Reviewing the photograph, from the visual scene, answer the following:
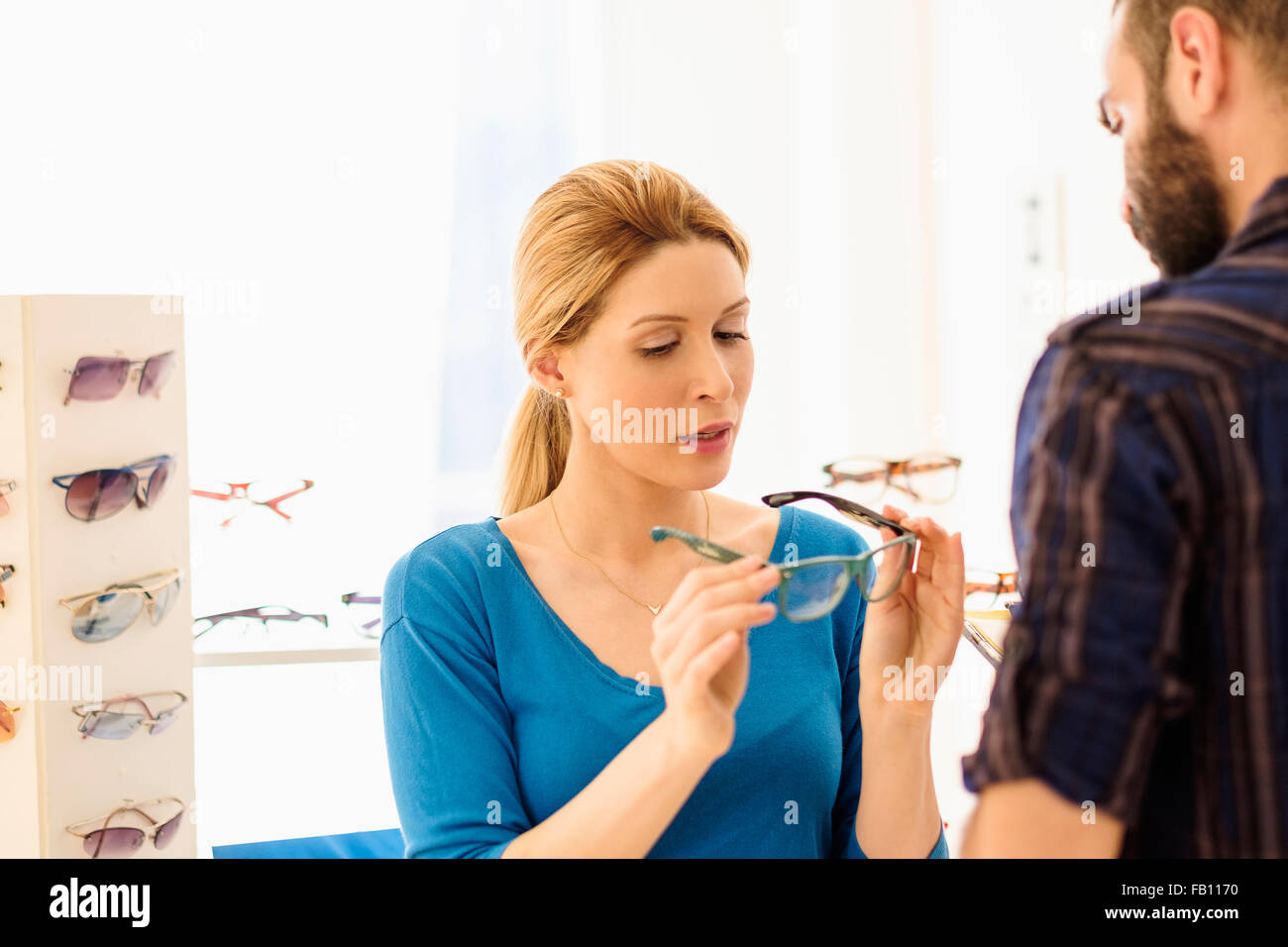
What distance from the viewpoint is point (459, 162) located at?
217cm

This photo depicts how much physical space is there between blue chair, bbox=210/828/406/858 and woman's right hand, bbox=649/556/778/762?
24.0 inches

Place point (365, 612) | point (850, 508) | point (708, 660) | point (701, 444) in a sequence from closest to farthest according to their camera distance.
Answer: point (708, 660)
point (850, 508)
point (701, 444)
point (365, 612)

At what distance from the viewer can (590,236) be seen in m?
1.04

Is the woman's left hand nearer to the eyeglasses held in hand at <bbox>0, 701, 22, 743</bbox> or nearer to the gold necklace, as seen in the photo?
the gold necklace

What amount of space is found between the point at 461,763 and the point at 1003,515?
1.67 meters

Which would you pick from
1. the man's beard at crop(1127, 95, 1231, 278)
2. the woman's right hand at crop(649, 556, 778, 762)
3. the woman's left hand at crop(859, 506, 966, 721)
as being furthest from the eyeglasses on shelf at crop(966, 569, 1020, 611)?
the man's beard at crop(1127, 95, 1231, 278)

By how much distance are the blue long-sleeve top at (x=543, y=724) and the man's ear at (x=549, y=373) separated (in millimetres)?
175

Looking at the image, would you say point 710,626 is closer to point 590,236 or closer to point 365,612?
point 590,236

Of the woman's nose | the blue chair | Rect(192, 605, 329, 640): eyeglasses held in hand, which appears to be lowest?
the blue chair

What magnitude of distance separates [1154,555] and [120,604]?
4.06 feet

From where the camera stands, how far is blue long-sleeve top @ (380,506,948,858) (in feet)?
3.01

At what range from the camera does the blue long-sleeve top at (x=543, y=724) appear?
3.01 ft

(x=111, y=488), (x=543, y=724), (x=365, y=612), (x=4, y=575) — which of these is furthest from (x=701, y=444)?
(x=365, y=612)
